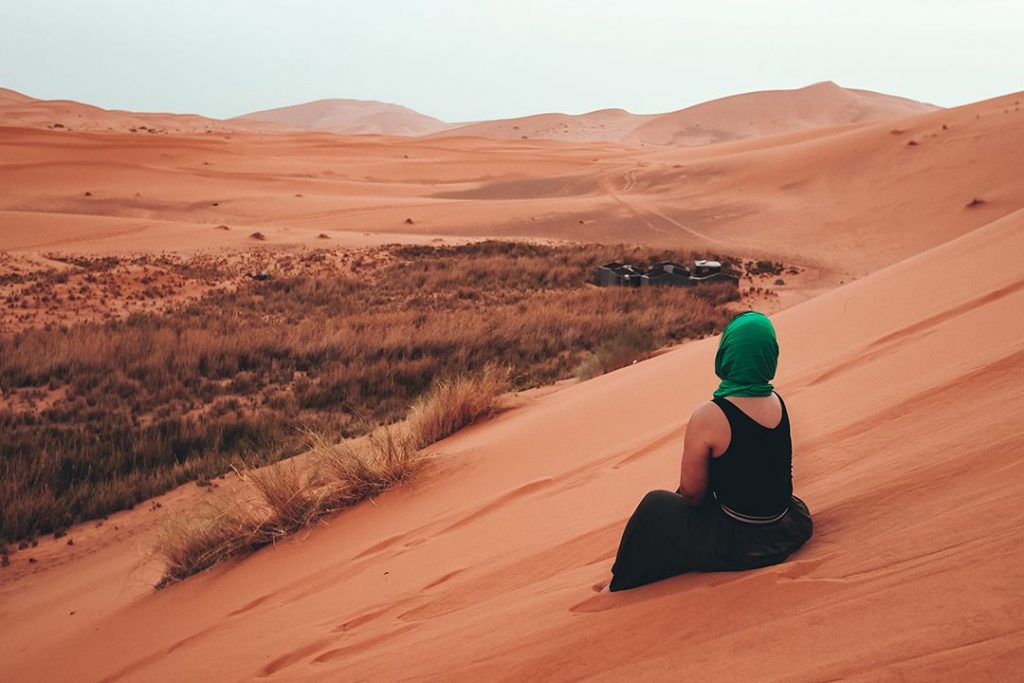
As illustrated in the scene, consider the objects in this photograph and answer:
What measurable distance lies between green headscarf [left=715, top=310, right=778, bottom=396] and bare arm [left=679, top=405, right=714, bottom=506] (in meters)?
0.12

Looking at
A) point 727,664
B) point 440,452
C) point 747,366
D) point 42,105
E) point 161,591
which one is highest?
point 42,105

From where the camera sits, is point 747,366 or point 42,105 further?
point 42,105

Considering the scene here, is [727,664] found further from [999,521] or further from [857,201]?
[857,201]

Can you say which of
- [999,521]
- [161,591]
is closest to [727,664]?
[999,521]

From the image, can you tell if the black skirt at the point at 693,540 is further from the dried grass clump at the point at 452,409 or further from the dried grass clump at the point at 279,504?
the dried grass clump at the point at 452,409

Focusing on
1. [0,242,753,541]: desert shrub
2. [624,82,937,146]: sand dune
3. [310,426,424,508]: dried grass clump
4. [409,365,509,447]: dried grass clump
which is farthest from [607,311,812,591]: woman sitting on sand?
[624,82,937,146]: sand dune

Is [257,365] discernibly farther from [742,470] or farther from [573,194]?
[573,194]

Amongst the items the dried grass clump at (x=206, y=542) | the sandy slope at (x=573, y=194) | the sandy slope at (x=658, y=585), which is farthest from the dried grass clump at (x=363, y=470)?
the sandy slope at (x=573, y=194)

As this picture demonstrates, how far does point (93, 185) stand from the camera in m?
39.8

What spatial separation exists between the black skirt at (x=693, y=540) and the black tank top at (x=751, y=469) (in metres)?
0.05

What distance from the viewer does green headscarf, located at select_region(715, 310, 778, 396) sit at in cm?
288

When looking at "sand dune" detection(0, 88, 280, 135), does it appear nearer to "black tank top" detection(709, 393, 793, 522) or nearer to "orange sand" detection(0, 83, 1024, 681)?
"orange sand" detection(0, 83, 1024, 681)

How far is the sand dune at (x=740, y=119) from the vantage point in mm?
118312

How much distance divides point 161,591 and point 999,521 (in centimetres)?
472
